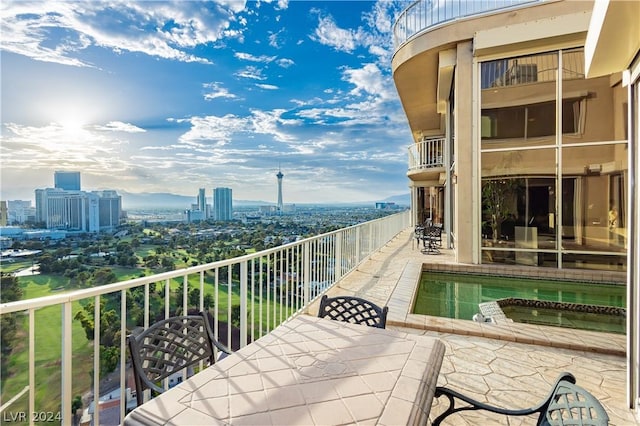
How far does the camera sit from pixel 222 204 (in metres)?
12.2

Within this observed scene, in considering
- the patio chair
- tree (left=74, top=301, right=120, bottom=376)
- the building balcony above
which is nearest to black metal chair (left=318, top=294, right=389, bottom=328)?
the patio chair

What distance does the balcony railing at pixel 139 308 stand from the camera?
1.51 meters

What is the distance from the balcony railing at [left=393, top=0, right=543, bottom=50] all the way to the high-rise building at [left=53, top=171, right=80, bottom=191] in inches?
349

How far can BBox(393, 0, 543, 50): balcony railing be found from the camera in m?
6.79

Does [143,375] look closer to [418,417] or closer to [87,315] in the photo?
[87,315]

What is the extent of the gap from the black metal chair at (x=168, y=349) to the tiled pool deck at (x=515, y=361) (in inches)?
65.7

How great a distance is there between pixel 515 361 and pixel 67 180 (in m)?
9.86

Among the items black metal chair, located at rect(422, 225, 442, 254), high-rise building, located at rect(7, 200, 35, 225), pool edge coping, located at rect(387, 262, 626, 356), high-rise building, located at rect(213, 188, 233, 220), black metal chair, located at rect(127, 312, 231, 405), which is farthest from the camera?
high-rise building, located at rect(213, 188, 233, 220)

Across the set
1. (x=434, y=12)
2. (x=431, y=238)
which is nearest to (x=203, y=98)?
(x=434, y=12)

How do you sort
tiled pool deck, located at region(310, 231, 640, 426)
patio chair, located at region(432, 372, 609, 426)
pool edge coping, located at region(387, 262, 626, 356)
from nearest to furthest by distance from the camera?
patio chair, located at region(432, 372, 609, 426), tiled pool deck, located at region(310, 231, 640, 426), pool edge coping, located at region(387, 262, 626, 356)

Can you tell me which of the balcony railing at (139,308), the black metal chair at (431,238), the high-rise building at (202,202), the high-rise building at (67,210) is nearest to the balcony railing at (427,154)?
the black metal chair at (431,238)

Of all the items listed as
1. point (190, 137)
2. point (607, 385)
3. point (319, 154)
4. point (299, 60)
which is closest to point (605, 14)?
point (607, 385)

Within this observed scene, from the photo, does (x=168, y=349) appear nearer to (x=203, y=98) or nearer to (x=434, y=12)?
(x=434, y=12)

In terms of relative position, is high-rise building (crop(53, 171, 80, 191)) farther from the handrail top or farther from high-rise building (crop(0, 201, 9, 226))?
the handrail top
